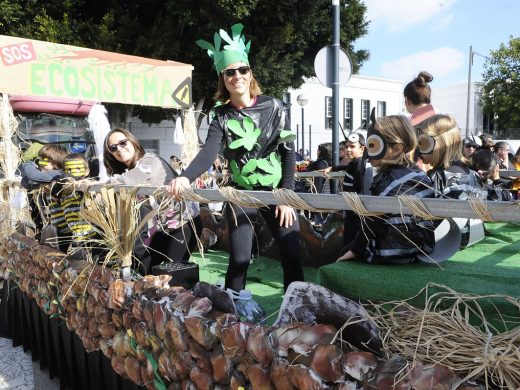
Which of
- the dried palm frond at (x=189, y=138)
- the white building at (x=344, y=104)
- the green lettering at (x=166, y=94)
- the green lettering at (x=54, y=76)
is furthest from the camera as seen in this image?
the white building at (x=344, y=104)

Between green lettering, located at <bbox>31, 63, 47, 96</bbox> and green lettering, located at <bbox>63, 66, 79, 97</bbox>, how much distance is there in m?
0.20

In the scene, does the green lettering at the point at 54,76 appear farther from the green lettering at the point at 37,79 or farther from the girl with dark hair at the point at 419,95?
the girl with dark hair at the point at 419,95

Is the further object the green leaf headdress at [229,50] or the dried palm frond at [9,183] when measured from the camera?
the dried palm frond at [9,183]

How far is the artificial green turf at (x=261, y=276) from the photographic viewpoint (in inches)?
115

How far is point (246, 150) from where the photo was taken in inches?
90.5

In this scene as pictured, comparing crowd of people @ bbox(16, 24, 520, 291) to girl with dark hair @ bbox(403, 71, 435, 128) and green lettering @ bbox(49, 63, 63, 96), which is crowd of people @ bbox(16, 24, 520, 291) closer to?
girl with dark hair @ bbox(403, 71, 435, 128)

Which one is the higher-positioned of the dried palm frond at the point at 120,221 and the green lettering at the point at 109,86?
the green lettering at the point at 109,86

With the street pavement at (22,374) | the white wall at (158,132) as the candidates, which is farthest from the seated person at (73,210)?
the white wall at (158,132)

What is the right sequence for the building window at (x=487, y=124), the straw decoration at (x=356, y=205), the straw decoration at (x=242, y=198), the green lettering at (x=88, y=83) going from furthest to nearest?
the building window at (x=487, y=124)
the green lettering at (x=88, y=83)
the straw decoration at (x=242, y=198)
the straw decoration at (x=356, y=205)

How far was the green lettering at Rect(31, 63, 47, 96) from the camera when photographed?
13.4 feet

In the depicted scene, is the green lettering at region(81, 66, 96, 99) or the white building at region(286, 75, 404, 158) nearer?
the green lettering at region(81, 66, 96, 99)

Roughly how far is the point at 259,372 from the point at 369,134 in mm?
1119


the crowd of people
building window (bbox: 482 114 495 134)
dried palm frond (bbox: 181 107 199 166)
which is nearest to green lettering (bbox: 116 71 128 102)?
dried palm frond (bbox: 181 107 199 166)

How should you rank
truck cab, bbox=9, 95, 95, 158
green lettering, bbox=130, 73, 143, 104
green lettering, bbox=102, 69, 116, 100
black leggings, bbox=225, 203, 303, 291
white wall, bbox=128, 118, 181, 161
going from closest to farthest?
black leggings, bbox=225, 203, 303, 291, green lettering, bbox=102, 69, 116, 100, green lettering, bbox=130, 73, 143, 104, truck cab, bbox=9, 95, 95, 158, white wall, bbox=128, 118, 181, 161
